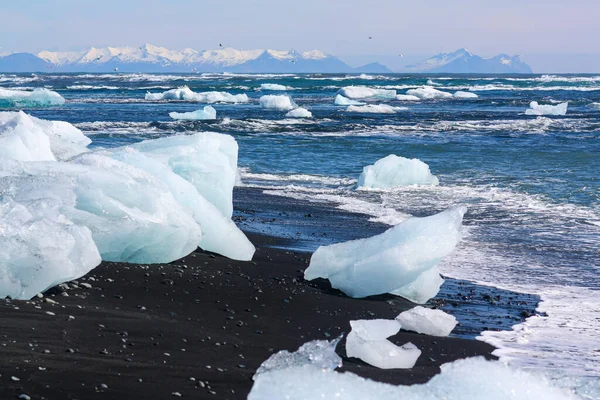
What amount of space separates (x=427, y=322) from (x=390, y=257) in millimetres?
940

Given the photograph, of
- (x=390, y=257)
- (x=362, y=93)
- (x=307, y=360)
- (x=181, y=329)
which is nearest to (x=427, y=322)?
(x=390, y=257)

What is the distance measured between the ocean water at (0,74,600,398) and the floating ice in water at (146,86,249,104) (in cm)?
1062

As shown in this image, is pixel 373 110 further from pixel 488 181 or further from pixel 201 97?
pixel 488 181

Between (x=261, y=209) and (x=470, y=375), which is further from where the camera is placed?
(x=261, y=209)

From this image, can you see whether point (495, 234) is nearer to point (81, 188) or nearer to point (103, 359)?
point (81, 188)

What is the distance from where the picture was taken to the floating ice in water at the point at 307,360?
389 centimetres

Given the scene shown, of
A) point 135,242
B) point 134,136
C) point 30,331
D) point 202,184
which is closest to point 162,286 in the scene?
point 135,242

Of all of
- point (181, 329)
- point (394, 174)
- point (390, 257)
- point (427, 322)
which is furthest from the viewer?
point (394, 174)

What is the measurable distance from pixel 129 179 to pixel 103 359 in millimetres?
2615

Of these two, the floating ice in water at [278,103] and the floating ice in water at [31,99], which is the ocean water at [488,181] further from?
the floating ice in water at [278,103]

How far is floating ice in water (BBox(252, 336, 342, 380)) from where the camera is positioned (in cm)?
389

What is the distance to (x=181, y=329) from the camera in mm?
4945

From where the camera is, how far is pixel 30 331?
4.32m

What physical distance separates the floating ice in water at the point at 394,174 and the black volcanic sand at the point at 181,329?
7660 millimetres
